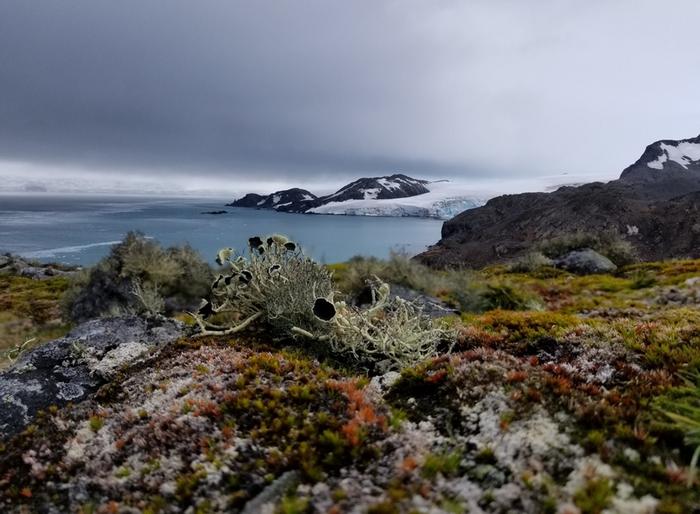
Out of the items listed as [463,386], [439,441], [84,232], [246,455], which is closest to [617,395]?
[463,386]

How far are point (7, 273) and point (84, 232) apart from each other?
202 feet

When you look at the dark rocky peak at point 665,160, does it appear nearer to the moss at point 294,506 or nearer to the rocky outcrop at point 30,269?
the rocky outcrop at point 30,269

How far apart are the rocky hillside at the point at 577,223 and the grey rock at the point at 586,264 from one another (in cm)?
1825

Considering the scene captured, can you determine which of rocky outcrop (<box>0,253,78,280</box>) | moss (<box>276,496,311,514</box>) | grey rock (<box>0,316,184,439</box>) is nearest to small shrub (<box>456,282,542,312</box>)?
grey rock (<box>0,316,184,439</box>)

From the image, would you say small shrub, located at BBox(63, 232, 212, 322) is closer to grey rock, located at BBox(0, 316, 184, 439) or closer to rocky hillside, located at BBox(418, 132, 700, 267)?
grey rock, located at BBox(0, 316, 184, 439)

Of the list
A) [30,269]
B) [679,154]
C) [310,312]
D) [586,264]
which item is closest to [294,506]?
[310,312]

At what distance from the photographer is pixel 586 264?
24.9m

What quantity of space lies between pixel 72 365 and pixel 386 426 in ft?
16.1

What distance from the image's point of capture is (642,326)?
16.9 feet

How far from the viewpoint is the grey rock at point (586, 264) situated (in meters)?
24.2

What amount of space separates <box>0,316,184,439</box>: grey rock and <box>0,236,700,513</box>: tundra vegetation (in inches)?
17.0

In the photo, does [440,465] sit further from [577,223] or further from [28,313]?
[577,223]

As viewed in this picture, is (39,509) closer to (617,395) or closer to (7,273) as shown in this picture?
(617,395)

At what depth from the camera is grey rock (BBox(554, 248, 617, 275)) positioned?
24.2 metres
